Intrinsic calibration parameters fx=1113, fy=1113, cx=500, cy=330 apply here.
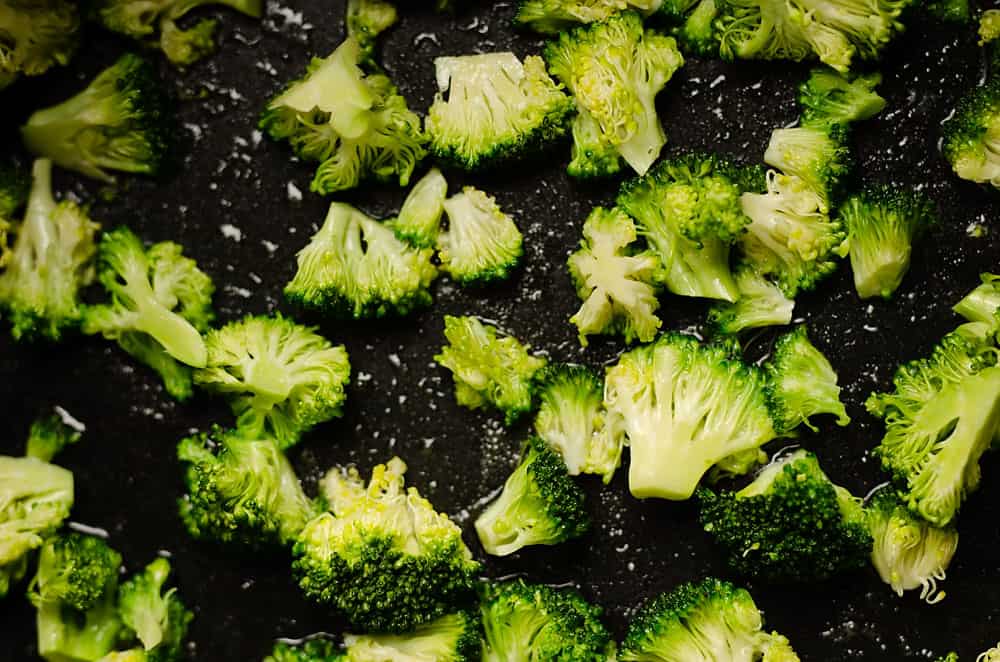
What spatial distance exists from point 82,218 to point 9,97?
1.14ft

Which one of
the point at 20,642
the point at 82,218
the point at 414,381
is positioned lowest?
the point at 20,642

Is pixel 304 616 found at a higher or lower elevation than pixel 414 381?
lower

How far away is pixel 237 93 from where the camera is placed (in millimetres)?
2662

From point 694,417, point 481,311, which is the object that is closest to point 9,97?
point 481,311

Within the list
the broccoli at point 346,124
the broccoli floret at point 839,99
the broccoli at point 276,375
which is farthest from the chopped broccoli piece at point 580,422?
the broccoli floret at point 839,99

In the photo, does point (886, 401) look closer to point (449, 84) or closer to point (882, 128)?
point (882, 128)

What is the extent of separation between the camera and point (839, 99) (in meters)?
2.46

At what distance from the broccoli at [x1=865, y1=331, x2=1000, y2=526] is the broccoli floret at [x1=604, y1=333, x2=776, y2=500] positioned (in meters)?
0.28

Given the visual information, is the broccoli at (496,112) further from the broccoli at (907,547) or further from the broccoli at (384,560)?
the broccoli at (907,547)

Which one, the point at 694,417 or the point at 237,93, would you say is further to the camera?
the point at 237,93

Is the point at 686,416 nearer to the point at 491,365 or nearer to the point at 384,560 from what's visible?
the point at 491,365

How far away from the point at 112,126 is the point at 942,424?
6.48ft

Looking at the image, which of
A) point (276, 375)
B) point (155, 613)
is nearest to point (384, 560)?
point (276, 375)

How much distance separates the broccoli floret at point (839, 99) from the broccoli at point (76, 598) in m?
1.92
